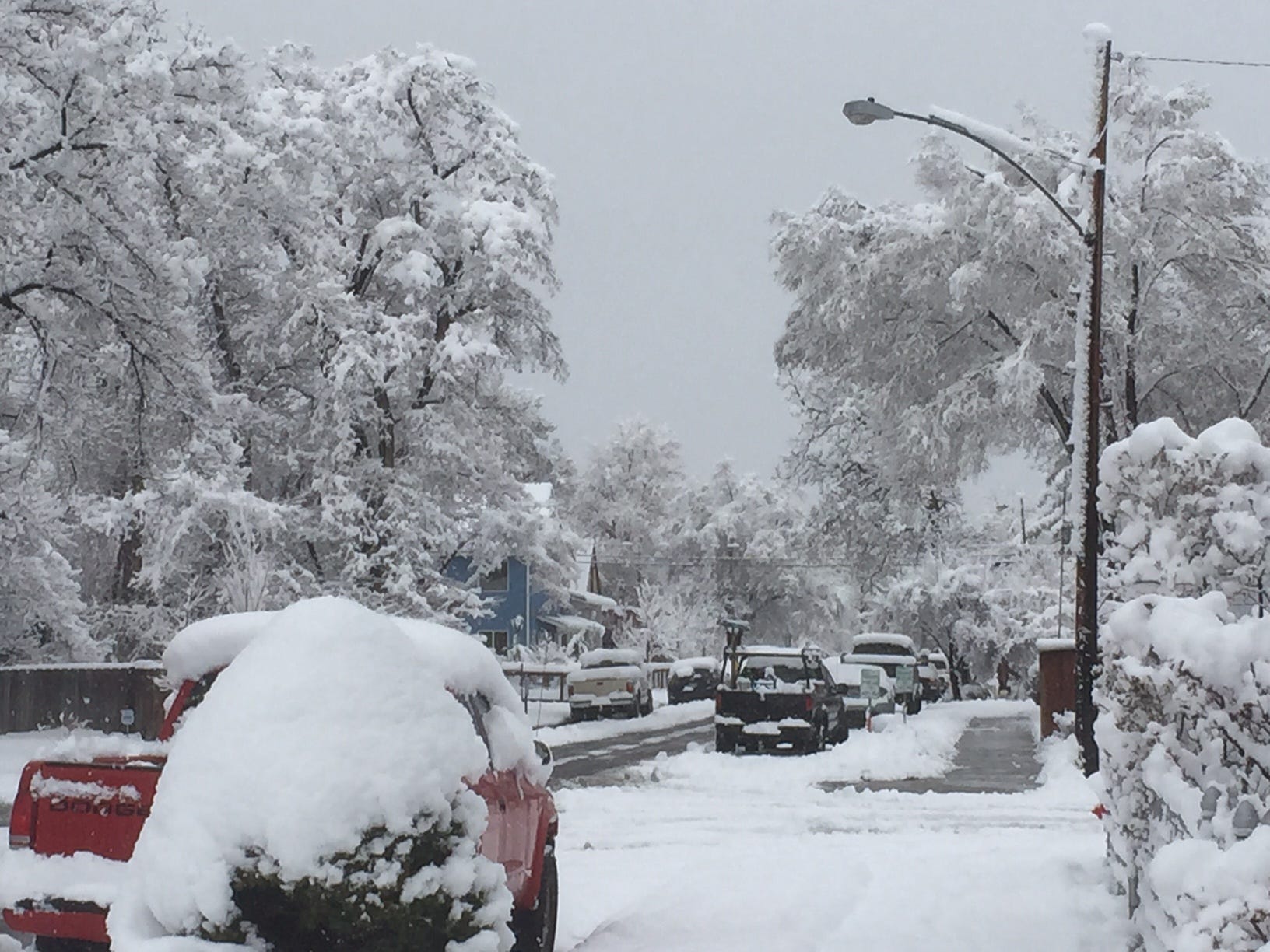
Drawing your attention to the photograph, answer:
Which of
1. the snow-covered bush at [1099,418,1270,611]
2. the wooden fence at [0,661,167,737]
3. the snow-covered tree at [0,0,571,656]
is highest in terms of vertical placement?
the snow-covered tree at [0,0,571,656]

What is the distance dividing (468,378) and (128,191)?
1389 centimetres

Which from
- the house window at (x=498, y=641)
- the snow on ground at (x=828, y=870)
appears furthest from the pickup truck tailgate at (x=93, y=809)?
the house window at (x=498, y=641)

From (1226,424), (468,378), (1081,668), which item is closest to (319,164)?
(468,378)

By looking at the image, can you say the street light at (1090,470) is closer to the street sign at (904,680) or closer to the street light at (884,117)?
the street light at (884,117)

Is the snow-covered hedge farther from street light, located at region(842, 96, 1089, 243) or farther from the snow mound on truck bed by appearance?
street light, located at region(842, 96, 1089, 243)

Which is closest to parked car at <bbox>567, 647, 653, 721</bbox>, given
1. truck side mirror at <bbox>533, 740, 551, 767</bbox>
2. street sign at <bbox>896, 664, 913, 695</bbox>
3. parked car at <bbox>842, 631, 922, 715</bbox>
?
parked car at <bbox>842, 631, 922, 715</bbox>

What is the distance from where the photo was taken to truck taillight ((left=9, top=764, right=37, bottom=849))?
7.94 meters

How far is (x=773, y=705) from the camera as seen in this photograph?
27.0 metres

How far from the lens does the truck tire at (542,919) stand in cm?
862

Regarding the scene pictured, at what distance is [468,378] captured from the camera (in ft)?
120

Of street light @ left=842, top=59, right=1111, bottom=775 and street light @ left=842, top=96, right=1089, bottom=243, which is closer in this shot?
street light @ left=842, top=96, right=1089, bottom=243

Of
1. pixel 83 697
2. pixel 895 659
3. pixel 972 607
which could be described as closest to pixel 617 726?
pixel 895 659

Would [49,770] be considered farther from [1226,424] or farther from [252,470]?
[252,470]

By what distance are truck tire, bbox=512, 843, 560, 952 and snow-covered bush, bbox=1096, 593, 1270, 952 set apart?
119 inches
